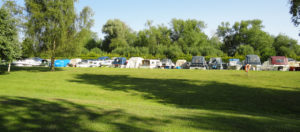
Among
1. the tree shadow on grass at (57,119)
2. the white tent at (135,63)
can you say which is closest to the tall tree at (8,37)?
the tree shadow on grass at (57,119)

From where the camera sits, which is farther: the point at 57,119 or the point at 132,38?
the point at 132,38

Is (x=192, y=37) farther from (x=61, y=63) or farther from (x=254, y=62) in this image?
(x=61, y=63)

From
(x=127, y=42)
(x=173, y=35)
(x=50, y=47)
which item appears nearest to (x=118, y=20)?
(x=127, y=42)

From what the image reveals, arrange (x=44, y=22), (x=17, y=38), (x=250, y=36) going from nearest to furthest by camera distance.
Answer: (x=17, y=38) < (x=44, y=22) < (x=250, y=36)

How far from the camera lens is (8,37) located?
64.0 ft

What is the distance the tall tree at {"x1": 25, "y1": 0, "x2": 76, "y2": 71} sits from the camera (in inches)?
1069

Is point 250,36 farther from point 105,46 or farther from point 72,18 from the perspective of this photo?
point 72,18

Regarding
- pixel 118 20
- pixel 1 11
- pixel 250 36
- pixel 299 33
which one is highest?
pixel 118 20

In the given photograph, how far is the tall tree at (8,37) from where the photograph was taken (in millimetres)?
18781

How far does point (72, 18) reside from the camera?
28438mm

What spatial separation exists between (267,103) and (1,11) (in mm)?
21388

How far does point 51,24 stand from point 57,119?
25758mm

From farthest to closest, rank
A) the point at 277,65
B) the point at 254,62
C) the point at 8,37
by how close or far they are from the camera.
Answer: the point at 254,62
the point at 277,65
the point at 8,37

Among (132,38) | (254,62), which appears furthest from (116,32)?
(254,62)
